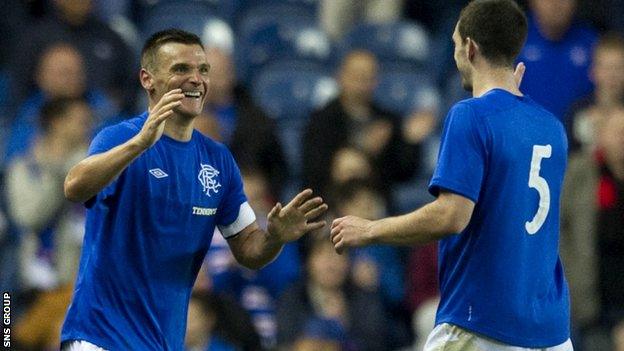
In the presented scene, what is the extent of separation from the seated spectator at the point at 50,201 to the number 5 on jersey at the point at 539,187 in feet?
15.0

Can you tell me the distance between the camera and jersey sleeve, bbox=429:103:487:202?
6.38 metres

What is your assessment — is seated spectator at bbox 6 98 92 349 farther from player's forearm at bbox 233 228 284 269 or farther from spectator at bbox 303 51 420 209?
player's forearm at bbox 233 228 284 269

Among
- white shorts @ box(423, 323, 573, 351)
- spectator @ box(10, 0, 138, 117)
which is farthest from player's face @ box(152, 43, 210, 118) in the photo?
spectator @ box(10, 0, 138, 117)

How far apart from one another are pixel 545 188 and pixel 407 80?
20.6ft

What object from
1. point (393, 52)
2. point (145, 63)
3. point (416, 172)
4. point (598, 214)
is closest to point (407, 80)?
point (393, 52)

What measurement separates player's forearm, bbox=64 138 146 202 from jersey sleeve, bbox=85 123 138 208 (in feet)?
0.43

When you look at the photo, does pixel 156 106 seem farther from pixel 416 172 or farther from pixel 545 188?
pixel 416 172

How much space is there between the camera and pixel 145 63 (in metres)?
7.15

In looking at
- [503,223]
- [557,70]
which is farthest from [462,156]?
[557,70]

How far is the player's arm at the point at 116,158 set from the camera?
254 inches

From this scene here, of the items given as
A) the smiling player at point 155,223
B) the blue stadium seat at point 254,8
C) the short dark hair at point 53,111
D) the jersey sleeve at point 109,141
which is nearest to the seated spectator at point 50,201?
the short dark hair at point 53,111

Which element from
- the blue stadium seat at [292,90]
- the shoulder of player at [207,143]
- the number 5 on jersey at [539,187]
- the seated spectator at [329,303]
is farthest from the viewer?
the blue stadium seat at [292,90]

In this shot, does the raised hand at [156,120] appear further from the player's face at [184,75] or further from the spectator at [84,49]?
the spectator at [84,49]

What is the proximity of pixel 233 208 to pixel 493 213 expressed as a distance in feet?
4.38
